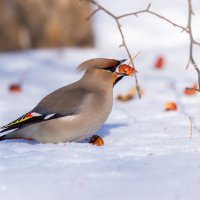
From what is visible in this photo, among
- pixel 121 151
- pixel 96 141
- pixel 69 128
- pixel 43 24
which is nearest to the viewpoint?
pixel 121 151

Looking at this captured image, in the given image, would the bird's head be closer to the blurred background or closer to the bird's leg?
the bird's leg

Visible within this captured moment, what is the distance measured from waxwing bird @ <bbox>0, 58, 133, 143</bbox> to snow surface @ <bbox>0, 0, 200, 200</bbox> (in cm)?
9

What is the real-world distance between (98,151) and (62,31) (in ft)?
20.1

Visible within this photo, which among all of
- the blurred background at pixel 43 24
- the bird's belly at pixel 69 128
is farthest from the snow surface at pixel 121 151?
the blurred background at pixel 43 24

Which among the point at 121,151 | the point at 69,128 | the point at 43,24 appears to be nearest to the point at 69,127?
the point at 69,128

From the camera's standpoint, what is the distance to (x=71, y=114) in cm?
427

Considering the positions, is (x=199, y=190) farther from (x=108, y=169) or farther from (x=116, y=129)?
(x=116, y=129)

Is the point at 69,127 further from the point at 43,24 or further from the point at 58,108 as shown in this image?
the point at 43,24

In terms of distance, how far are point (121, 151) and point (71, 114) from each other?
44 centimetres

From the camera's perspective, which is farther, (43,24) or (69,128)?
(43,24)

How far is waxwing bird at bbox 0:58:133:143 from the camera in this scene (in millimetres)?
4262

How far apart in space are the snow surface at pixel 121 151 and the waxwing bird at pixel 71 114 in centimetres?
9

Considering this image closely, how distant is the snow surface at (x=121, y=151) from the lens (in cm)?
330

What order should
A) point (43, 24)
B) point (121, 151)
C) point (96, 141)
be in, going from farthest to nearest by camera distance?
point (43, 24)
point (96, 141)
point (121, 151)
